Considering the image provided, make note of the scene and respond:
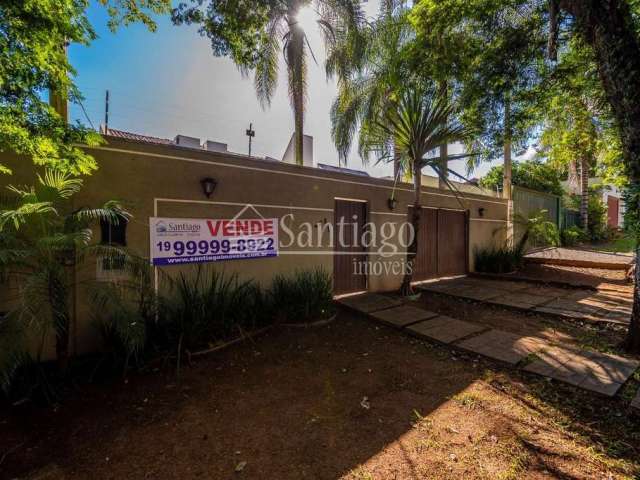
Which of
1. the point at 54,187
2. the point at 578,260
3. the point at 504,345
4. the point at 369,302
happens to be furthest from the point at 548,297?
the point at 54,187

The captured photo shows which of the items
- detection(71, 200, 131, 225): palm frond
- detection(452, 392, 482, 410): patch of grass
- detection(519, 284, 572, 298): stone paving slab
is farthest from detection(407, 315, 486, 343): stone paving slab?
detection(71, 200, 131, 225): palm frond

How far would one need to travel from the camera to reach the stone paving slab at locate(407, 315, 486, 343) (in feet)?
13.7

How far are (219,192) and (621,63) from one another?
17.0 ft

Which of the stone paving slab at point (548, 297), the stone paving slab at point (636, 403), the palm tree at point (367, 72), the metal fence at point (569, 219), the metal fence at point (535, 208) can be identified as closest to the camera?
the stone paving slab at point (636, 403)

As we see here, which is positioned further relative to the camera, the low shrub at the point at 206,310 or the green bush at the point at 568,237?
the green bush at the point at 568,237

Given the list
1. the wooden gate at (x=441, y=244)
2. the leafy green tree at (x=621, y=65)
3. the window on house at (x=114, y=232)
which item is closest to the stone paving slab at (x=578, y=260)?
the wooden gate at (x=441, y=244)

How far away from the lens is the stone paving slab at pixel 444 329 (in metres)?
4.17

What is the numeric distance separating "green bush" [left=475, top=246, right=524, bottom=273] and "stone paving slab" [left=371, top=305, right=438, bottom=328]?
4.45 meters

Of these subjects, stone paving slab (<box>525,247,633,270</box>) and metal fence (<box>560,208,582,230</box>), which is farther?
metal fence (<box>560,208,582,230</box>)

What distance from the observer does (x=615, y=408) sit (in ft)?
8.63

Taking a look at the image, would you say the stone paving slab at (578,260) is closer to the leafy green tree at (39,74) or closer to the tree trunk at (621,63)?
the tree trunk at (621,63)

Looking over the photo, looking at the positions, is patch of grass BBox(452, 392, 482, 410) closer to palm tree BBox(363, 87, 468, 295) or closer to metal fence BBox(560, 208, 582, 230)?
palm tree BBox(363, 87, 468, 295)

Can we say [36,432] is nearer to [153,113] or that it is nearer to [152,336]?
[152,336]

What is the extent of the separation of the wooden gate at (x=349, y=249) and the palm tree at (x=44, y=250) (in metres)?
4.04
